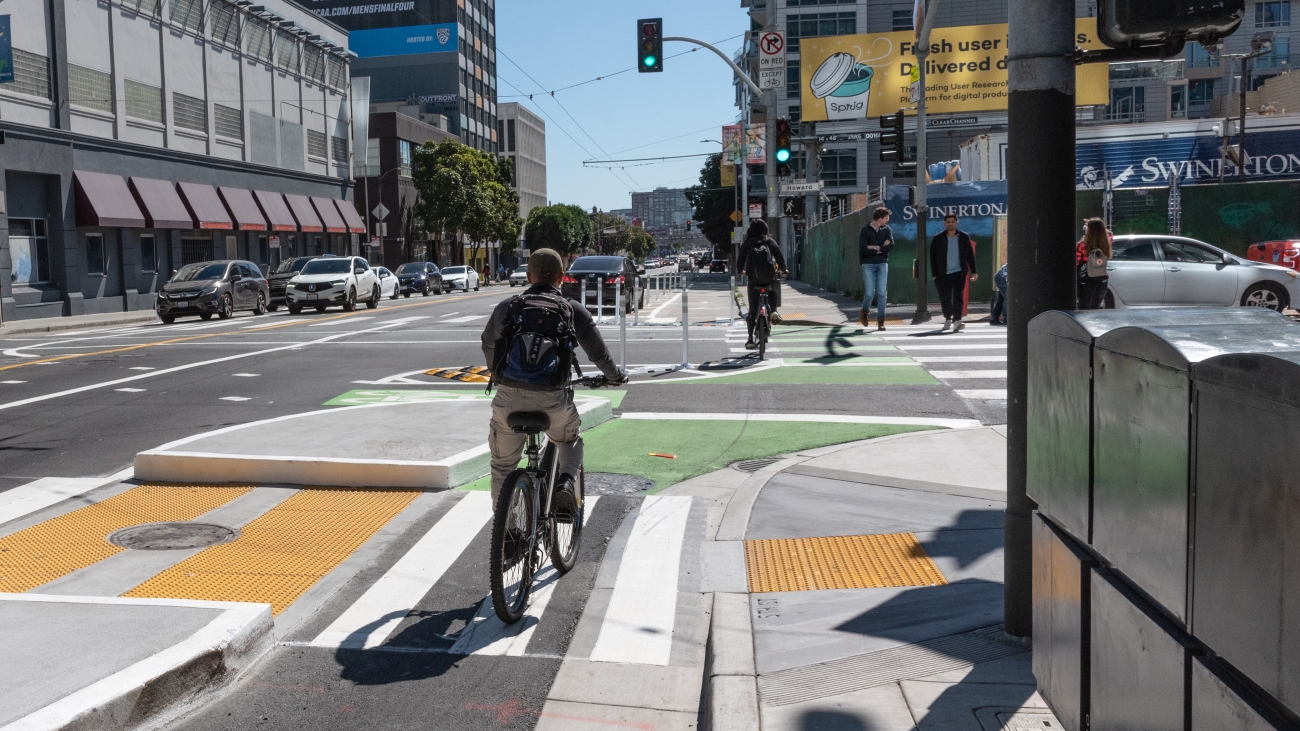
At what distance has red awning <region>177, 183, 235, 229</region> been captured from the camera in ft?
143

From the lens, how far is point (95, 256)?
38438 millimetres

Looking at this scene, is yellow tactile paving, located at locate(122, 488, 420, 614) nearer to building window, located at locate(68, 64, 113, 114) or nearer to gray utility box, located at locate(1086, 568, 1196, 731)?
gray utility box, located at locate(1086, 568, 1196, 731)

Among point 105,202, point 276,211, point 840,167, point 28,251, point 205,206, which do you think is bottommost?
point 28,251

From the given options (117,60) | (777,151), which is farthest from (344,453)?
(117,60)

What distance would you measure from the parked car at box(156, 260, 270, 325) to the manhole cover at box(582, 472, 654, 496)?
80.8 feet

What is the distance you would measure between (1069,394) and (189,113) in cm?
4722

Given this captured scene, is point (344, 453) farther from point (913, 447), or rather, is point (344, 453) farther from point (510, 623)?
point (913, 447)

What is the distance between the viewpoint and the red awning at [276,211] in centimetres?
5000

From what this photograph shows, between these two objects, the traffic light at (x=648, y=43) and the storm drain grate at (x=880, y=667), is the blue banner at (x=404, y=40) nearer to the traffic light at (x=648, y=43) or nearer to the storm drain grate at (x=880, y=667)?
the traffic light at (x=648, y=43)

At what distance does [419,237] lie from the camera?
83.0 metres

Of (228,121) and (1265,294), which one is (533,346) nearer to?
(1265,294)

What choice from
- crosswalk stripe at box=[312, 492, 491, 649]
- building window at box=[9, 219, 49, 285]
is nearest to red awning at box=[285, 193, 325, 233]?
building window at box=[9, 219, 49, 285]

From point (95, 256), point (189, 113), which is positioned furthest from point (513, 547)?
point (189, 113)

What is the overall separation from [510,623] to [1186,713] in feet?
10.9
